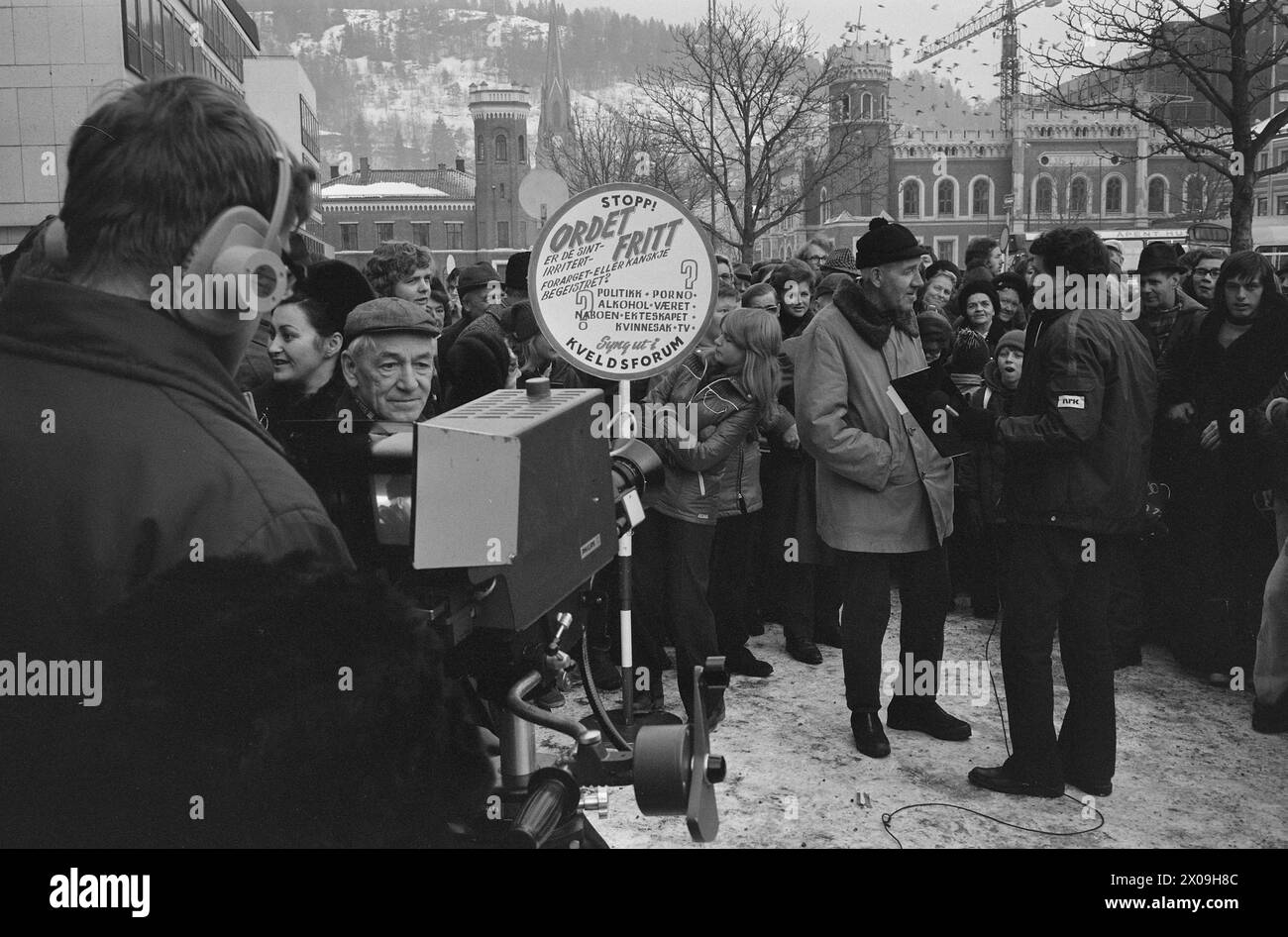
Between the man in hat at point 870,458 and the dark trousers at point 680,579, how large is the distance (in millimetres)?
646

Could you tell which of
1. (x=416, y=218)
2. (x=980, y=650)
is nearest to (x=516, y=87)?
(x=416, y=218)

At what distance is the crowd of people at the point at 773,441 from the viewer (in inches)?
51.9

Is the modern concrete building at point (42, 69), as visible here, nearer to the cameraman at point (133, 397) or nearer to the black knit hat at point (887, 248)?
the black knit hat at point (887, 248)

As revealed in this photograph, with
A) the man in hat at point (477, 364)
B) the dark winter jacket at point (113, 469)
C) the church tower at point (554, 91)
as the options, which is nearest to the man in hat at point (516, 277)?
the man in hat at point (477, 364)

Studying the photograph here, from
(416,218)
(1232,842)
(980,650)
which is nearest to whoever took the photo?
(1232,842)

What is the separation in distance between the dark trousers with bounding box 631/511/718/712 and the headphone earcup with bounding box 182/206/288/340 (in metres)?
4.12

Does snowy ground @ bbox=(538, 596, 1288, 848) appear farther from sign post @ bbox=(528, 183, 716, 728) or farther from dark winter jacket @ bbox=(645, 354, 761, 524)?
dark winter jacket @ bbox=(645, 354, 761, 524)

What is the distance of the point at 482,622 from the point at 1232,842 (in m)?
3.81

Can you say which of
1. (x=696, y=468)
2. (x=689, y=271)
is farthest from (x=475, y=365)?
(x=689, y=271)

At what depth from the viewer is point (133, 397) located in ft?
4.35

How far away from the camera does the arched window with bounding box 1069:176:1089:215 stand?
3364 inches
